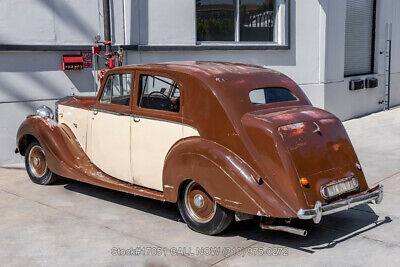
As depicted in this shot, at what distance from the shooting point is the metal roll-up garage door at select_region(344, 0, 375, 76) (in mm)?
13773

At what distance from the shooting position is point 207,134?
522 cm

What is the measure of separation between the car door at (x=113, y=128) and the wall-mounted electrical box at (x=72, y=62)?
109 inches

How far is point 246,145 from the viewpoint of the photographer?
195 inches

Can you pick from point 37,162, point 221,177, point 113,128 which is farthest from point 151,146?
point 37,162

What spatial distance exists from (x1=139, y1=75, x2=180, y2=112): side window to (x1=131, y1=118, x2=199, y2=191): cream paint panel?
0.61ft

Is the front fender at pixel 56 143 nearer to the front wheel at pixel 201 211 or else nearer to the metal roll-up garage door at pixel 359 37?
the front wheel at pixel 201 211

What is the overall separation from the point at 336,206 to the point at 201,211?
1362 millimetres

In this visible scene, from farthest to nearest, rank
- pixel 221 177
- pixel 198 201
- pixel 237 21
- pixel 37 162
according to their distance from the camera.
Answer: pixel 237 21 → pixel 37 162 → pixel 198 201 → pixel 221 177

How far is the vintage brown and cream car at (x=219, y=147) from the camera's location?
481 cm

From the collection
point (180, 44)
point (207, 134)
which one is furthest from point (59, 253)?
point (180, 44)

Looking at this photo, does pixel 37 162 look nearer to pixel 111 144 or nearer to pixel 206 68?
pixel 111 144

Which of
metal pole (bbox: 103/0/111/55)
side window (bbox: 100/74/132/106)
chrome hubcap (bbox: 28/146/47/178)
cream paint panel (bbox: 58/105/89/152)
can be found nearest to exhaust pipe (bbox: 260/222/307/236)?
side window (bbox: 100/74/132/106)

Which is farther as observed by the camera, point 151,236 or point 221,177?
point 151,236

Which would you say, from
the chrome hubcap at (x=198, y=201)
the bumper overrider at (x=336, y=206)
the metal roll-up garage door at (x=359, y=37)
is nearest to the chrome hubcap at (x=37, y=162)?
the chrome hubcap at (x=198, y=201)
